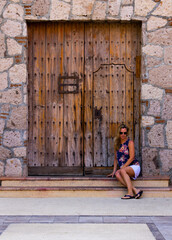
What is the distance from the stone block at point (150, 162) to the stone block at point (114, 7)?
2.28m

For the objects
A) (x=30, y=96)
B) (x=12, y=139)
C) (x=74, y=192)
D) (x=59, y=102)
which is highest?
(x=30, y=96)

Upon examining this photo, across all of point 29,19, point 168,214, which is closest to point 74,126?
point 29,19

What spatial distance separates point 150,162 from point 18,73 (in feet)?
8.55

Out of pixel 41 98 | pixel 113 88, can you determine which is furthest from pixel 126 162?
pixel 41 98

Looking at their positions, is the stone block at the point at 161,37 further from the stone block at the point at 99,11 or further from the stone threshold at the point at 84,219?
the stone threshold at the point at 84,219

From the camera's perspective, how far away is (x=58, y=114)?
254 inches

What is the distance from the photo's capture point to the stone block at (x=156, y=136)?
242 inches

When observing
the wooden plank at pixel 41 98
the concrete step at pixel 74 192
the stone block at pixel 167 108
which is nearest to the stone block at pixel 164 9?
the stone block at pixel 167 108

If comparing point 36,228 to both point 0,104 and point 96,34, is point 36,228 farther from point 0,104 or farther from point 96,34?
point 96,34

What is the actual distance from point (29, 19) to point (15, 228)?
359 centimetres

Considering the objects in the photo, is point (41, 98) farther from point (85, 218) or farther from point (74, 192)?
point (85, 218)

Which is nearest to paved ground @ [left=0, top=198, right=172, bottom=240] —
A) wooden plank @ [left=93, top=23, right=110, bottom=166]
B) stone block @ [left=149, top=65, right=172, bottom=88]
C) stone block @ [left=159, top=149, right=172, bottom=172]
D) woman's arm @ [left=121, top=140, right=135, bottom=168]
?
woman's arm @ [left=121, top=140, right=135, bottom=168]

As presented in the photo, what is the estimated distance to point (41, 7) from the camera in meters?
6.26

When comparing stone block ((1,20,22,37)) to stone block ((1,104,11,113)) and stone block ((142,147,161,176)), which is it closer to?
stone block ((1,104,11,113))
